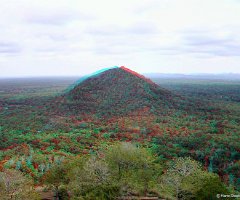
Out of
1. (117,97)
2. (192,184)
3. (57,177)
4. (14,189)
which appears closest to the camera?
(14,189)

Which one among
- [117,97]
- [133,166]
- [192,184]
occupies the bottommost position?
[192,184]

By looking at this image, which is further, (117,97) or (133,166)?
(117,97)

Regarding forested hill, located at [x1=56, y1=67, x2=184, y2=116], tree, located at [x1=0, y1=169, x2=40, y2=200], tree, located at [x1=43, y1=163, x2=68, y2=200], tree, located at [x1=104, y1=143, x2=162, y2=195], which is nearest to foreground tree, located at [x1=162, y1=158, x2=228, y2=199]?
tree, located at [x1=104, y1=143, x2=162, y2=195]

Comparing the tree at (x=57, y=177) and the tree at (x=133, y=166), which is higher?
the tree at (x=133, y=166)

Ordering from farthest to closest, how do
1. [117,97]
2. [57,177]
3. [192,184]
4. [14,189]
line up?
[117,97] → [57,177] → [192,184] → [14,189]

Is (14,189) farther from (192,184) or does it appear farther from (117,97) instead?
(117,97)

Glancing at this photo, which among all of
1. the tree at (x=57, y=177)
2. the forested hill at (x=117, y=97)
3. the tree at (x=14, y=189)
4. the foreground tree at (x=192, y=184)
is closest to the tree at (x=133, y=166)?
the foreground tree at (x=192, y=184)

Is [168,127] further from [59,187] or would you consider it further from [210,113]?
[59,187]

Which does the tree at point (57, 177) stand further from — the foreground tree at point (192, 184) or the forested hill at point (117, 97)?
the forested hill at point (117, 97)

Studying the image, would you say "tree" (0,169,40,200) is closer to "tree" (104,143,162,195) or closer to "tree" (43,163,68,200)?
"tree" (43,163,68,200)

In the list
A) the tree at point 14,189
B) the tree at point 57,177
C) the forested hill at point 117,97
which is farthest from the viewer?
the forested hill at point 117,97

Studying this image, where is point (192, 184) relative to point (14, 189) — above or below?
below

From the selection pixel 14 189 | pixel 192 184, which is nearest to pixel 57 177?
pixel 14 189
